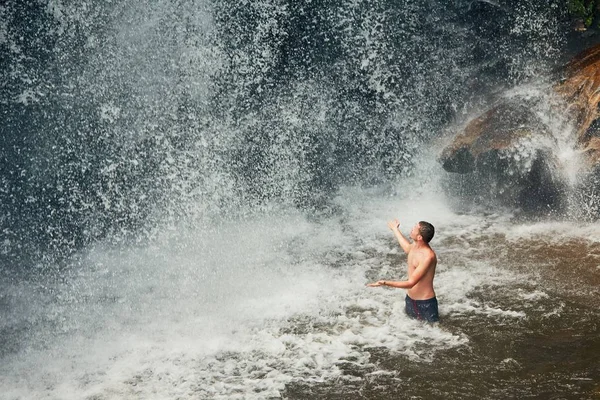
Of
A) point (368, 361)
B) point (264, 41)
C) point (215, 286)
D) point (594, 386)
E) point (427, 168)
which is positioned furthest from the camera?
point (264, 41)

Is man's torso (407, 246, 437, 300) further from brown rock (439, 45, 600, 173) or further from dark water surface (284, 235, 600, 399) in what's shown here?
brown rock (439, 45, 600, 173)

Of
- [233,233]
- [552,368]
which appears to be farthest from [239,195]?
[552,368]

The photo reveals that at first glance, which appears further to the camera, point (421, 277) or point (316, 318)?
point (316, 318)

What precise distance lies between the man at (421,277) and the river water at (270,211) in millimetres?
228

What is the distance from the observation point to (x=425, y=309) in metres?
8.38

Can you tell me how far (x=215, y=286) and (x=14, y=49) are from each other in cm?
795

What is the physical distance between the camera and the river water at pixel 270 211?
26.0ft

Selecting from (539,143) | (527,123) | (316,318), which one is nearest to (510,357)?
(316,318)

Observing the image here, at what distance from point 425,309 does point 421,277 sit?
0.50m

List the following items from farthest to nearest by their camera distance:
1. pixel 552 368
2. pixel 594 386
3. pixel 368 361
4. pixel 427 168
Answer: pixel 427 168, pixel 368 361, pixel 552 368, pixel 594 386

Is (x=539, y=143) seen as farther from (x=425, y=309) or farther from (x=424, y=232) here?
(x=425, y=309)

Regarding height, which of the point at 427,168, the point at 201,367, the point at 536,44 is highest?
the point at 536,44

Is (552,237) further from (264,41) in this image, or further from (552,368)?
(264,41)

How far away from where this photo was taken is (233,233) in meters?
12.9
